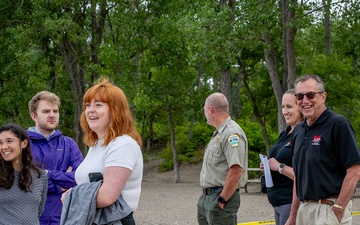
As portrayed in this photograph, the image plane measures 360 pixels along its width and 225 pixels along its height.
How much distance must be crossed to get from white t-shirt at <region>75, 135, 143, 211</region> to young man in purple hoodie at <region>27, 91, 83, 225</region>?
1704mm

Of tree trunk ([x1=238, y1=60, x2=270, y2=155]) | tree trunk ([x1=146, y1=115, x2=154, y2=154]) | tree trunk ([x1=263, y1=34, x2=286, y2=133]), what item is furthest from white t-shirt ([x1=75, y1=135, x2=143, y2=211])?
tree trunk ([x1=146, y1=115, x2=154, y2=154])

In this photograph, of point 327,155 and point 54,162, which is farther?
point 54,162

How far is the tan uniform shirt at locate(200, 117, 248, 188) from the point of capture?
6.23 m

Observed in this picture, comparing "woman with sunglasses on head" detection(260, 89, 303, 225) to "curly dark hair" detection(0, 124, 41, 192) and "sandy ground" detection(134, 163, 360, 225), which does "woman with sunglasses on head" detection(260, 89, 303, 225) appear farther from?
"sandy ground" detection(134, 163, 360, 225)

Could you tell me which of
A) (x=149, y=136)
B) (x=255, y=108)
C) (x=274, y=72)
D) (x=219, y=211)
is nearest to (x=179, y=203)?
(x=274, y=72)

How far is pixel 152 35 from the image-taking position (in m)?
25.3

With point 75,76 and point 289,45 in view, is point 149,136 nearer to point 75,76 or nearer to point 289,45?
point 75,76

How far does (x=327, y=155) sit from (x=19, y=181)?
249 cm

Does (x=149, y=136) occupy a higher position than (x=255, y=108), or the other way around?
(x=255, y=108)

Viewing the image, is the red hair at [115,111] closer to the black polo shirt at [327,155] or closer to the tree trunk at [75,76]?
the black polo shirt at [327,155]

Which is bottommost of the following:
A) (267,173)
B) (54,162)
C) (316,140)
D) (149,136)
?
(149,136)

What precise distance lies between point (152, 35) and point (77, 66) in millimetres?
4241

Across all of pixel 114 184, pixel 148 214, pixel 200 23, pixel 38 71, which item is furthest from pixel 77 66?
pixel 114 184

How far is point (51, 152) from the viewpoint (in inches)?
220
